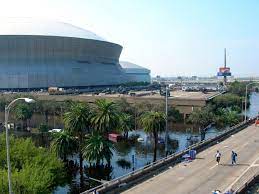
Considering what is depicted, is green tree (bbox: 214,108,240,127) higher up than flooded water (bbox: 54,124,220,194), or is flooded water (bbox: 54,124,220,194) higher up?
green tree (bbox: 214,108,240,127)

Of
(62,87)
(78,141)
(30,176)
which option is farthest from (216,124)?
(62,87)

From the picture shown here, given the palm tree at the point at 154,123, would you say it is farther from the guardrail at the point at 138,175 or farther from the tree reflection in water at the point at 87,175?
the guardrail at the point at 138,175

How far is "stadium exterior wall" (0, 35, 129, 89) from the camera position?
148 metres

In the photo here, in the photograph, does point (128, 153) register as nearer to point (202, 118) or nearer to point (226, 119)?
point (202, 118)

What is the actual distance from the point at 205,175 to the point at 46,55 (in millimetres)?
127027

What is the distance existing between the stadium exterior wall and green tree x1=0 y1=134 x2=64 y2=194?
112m

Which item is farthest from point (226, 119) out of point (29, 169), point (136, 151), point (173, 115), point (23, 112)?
point (29, 169)

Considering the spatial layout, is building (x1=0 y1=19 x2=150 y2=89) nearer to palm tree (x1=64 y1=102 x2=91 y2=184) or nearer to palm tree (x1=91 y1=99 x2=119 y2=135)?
palm tree (x1=64 y1=102 x2=91 y2=184)

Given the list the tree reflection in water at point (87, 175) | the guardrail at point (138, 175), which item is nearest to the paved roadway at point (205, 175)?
the guardrail at point (138, 175)

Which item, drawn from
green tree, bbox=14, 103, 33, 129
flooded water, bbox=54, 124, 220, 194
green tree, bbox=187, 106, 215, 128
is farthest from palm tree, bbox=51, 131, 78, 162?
green tree, bbox=187, 106, 215, 128

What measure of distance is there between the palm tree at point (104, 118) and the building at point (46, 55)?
106m

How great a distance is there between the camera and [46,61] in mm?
155250

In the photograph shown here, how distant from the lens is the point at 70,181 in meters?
44.8

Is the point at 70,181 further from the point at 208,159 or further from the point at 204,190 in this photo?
the point at 204,190
